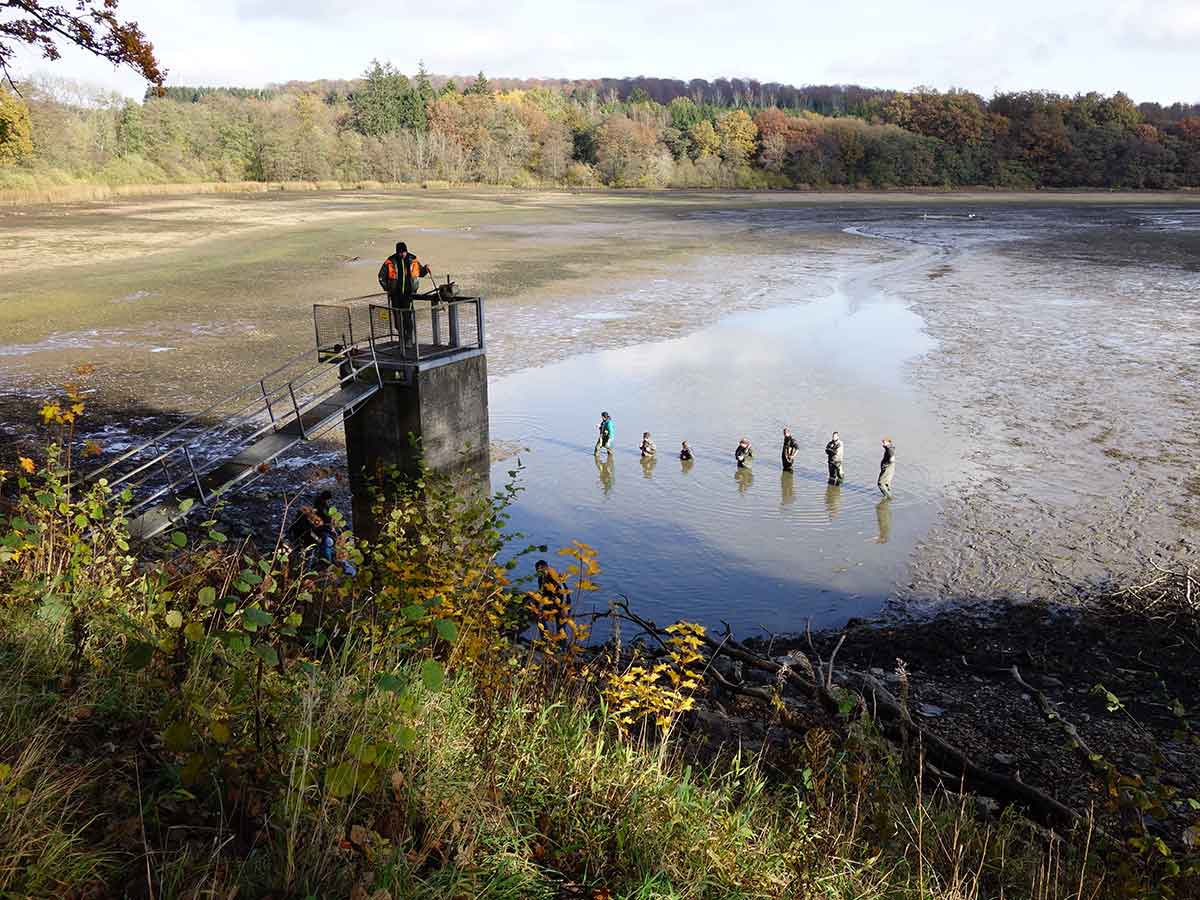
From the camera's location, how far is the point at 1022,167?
127m

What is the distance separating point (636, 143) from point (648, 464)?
119325 millimetres

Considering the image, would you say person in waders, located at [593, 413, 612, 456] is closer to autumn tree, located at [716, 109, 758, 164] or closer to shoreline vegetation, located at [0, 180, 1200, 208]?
shoreline vegetation, located at [0, 180, 1200, 208]

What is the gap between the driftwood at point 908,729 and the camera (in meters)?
7.07

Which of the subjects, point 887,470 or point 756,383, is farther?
point 756,383

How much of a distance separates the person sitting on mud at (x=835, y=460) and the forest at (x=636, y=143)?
111 metres

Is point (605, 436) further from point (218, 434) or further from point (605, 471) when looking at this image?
point (218, 434)

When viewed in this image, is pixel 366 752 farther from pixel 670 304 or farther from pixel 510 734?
pixel 670 304

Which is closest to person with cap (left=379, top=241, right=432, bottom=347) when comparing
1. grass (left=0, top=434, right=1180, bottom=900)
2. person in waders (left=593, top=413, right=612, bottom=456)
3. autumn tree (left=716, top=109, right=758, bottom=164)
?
person in waders (left=593, top=413, right=612, bottom=456)

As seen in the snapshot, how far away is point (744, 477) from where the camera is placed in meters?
18.0

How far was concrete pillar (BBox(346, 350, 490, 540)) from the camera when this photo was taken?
12.6m

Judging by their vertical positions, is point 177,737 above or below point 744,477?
above

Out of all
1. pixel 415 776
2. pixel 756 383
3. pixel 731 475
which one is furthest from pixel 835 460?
pixel 415 776

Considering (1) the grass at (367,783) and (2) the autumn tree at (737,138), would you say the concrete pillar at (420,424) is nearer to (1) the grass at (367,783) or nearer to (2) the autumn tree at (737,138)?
(1) the grass at (367,783)

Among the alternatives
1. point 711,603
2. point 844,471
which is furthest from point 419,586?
point 844,471
